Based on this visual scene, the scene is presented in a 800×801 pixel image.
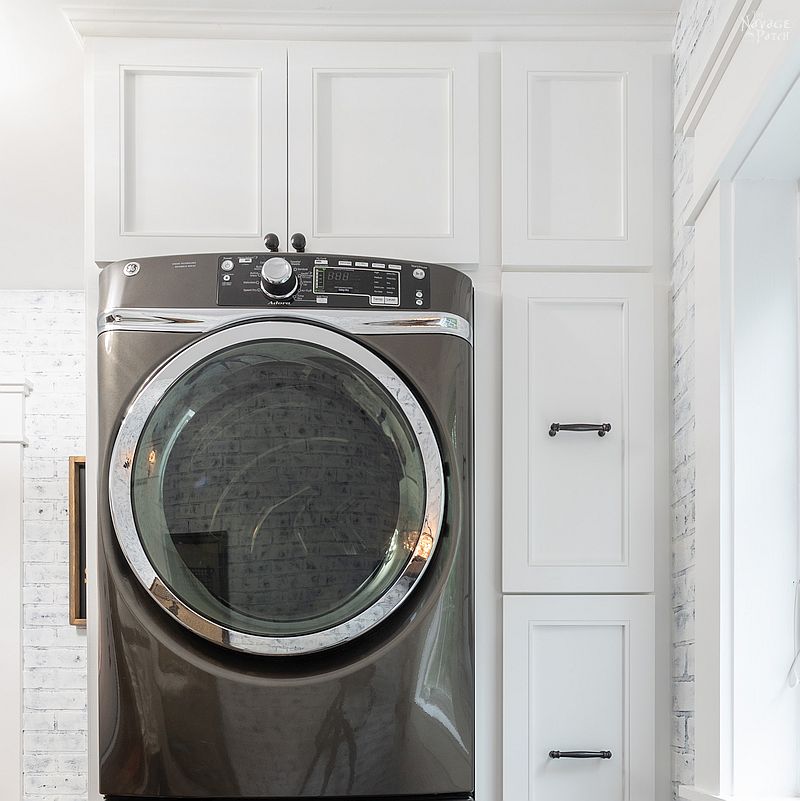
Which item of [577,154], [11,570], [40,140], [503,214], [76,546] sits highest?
[40,140]

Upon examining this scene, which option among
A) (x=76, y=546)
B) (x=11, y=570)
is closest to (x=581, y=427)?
(x=76, y=546)

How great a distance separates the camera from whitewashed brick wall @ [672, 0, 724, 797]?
197cm

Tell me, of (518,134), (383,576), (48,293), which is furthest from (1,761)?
(518,134)

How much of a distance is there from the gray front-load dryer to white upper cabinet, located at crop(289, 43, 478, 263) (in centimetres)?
22

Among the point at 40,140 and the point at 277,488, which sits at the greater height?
the point at 40,140

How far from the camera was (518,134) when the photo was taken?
7.05 feet

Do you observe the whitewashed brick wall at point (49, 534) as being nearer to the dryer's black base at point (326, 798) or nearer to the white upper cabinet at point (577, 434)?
the dryer's black base at point (326, 798)

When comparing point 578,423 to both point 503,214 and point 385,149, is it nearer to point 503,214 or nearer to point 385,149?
point 503,214

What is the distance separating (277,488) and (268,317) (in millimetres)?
311

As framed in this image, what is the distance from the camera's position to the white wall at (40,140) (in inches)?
89.0

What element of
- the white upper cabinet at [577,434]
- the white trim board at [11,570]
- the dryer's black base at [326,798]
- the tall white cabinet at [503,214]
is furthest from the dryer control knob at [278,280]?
the white trim board at [11,570]

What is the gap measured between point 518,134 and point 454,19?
278 millimetres

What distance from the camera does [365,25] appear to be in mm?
2182

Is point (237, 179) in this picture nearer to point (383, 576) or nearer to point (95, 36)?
point (95, 36)
